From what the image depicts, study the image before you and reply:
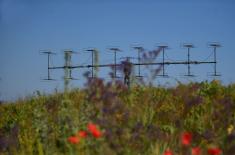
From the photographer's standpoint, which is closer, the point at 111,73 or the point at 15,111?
the point at 111,73

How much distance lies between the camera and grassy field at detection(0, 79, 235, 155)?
14.5ft

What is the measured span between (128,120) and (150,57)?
122 centimetres

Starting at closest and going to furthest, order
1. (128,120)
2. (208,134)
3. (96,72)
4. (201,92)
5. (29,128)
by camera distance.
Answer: (128,120), (208,134), (96,72), (29,128), (201,92)

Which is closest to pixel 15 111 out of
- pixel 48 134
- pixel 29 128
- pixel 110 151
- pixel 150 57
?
pixel 29 128

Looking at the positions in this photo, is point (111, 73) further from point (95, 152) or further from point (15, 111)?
point (15, 111)

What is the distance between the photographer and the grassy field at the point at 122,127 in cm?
441

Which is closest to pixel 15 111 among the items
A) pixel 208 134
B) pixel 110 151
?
pixel 208 134

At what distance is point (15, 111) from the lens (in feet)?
37.7

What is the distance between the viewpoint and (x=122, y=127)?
4.83m

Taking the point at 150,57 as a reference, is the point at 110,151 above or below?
below

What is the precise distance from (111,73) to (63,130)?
104 centimetres

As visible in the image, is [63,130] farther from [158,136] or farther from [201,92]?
[201,92]

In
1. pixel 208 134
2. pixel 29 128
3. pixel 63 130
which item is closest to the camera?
pixel 208 134

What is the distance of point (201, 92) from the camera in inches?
353
